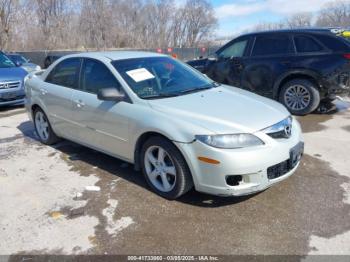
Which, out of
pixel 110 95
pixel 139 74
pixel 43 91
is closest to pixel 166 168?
pixel 110 95

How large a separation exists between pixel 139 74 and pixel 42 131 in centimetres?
252

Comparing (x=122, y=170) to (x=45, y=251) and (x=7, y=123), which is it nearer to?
(x=45, y=251)

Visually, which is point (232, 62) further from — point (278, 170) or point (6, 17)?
point (6, 17)

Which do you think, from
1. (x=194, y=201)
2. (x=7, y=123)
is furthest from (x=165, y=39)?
(x=194, y=201)

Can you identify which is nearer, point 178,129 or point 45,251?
point 45,251

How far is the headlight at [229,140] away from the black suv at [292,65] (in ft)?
14.1

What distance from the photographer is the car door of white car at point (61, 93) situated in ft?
16.7

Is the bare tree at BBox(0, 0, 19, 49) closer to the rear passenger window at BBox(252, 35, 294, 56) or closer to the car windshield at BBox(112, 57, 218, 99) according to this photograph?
the rear passenger window at BBox(252, 35, 294, 56)

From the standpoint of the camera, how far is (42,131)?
19.8 feet

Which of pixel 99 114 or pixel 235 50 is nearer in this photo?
pixel 99 114

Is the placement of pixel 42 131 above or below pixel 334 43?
below

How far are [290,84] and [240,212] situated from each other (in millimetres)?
4482

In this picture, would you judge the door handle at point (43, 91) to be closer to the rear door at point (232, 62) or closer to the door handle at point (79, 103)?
the door handle at point (79, 103)

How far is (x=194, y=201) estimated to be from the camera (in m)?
3.91
